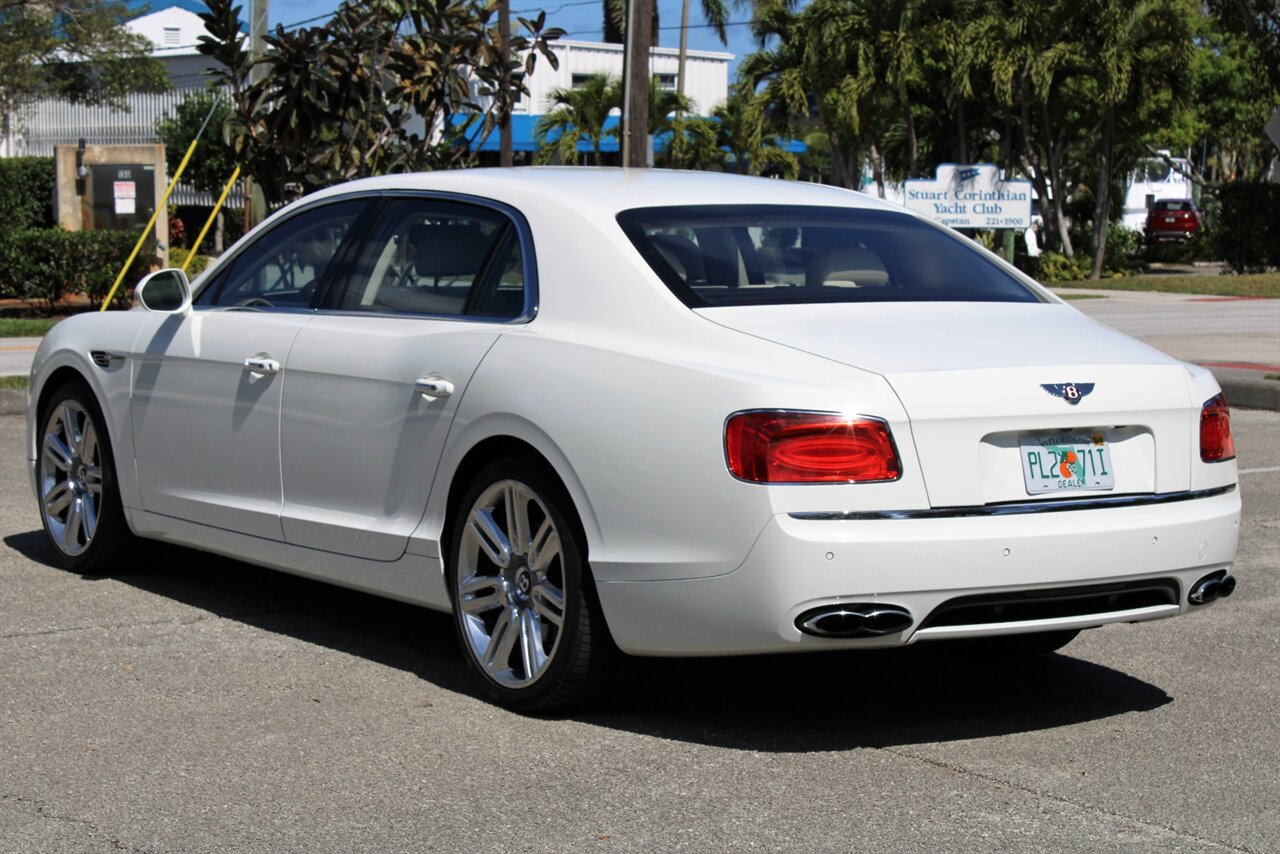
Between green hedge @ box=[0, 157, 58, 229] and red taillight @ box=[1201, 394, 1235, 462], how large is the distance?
29.6m

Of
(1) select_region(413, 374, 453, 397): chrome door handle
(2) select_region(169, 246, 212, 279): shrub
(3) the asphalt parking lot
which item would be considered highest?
(1) select_region(413, 374, 453, 397): chrome door handle

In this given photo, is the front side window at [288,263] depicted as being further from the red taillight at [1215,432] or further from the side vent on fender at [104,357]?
the red taillight at [1215,432]

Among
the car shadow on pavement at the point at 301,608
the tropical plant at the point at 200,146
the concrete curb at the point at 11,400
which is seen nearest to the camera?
the car shadow on pavement at the point at 301,608

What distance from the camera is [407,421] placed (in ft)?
18.4

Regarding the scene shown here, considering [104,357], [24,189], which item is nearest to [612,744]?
[104,357]

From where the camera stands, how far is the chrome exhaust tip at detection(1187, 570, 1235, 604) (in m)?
5.08

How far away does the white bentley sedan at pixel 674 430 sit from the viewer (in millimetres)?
4625

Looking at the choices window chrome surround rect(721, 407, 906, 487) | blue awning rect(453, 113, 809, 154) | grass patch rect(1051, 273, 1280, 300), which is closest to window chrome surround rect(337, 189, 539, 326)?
window chrome surround rect(721, 407, 906, 487)

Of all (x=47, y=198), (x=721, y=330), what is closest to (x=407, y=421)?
(x=721, y=330)

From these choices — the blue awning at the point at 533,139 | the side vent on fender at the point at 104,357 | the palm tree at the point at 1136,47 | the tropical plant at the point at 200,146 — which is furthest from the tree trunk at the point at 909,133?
the side vent on fender at the point at 104,357

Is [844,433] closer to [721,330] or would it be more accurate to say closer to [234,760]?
[721,330]

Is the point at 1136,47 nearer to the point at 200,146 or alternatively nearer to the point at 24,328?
the point at 200,146

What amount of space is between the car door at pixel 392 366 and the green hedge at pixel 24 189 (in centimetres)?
2774

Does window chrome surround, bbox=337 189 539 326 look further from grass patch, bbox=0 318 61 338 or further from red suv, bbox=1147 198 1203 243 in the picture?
red suv, bbox=1147 198 1203 243
